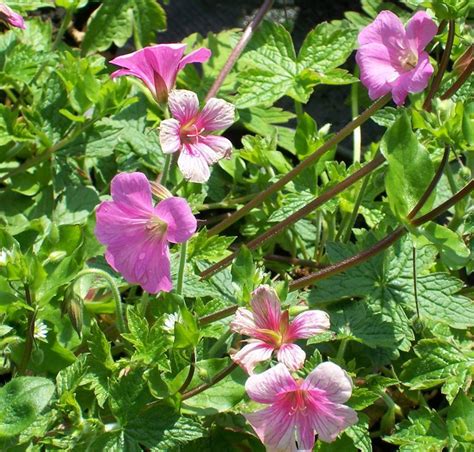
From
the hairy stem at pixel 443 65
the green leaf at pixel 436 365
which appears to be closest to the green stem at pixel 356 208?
the hairy stem at pixel 443 65

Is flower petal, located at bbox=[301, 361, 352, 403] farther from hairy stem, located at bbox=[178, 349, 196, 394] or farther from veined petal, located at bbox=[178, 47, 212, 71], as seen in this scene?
veined petal, located at bbox=[178, 47, 212, 71]

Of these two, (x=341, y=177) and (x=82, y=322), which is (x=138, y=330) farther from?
(x=341, y=177)

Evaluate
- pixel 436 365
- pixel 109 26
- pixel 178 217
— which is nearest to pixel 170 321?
pixel 178 217

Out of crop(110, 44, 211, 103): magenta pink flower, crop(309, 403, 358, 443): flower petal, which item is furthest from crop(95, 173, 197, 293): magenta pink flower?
crop(309, 403, 358, 443): flower petal

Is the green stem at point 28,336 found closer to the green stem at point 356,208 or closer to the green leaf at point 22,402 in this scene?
the green leaf at point 22,402

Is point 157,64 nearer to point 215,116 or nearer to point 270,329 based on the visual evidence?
point 215,116
